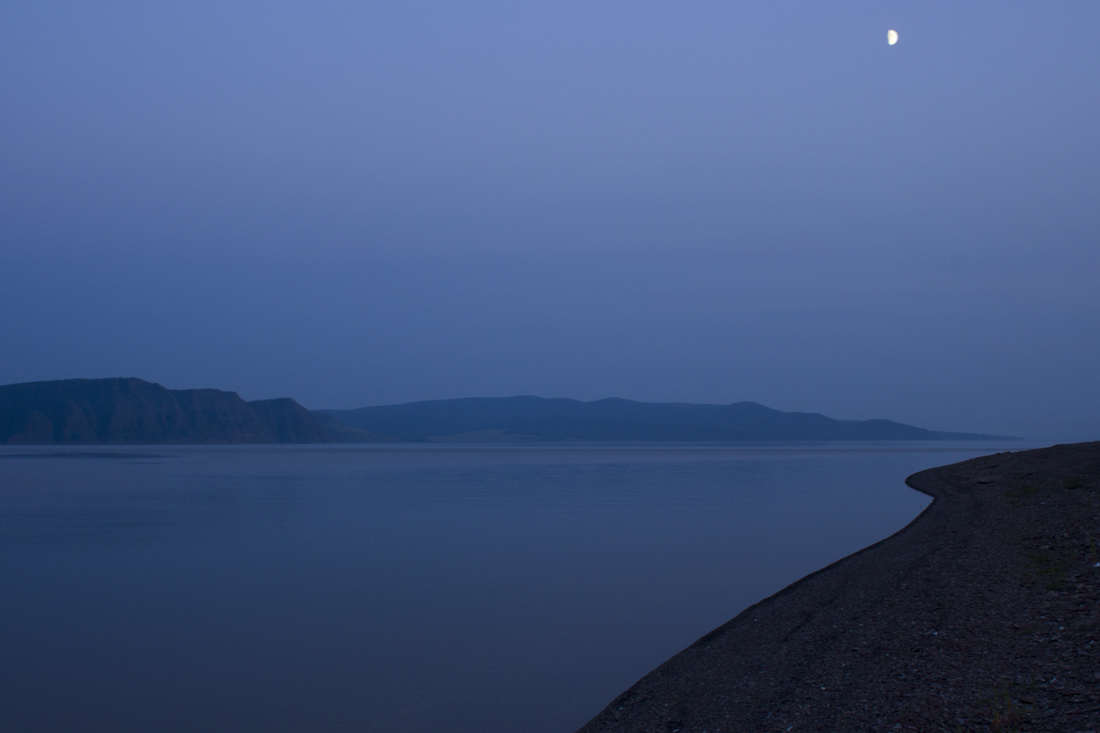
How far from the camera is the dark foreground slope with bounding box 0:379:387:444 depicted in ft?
576

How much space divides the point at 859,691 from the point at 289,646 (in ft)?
24.9

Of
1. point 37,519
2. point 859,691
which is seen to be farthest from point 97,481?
point 859,691

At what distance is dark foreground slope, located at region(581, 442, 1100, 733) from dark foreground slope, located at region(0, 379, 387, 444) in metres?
188

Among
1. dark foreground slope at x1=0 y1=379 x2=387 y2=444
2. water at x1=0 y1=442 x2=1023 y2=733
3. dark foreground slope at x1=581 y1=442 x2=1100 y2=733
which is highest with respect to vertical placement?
dark foreground slope at x1=0 y1=379 x2=387 y2=444

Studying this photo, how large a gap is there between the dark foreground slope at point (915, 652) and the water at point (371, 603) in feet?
3.84

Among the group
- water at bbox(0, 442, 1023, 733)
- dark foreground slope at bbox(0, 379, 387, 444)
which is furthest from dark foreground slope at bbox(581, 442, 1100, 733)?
dark foreground slope at bbox(0, 379, 387, 444)

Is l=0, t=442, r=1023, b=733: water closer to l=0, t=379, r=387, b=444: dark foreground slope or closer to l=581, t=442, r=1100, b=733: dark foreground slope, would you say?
l=581, t=442, r=1100, b=733: dark foreground slope

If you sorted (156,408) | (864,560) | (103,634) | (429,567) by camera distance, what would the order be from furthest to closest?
(156,408) → (429,567) → (864,560) → (103,634)

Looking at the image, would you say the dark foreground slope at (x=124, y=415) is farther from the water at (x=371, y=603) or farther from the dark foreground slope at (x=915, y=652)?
the dark foreground slope at (x=915, y=652)

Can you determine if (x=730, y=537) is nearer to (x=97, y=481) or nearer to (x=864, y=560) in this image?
(x=864, y=560)

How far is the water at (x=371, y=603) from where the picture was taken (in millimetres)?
9375

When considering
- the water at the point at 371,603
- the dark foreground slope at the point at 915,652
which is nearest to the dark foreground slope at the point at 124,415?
the water at the point at 371,603

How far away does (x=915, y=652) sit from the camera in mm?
8047

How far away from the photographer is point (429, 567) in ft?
59.1
